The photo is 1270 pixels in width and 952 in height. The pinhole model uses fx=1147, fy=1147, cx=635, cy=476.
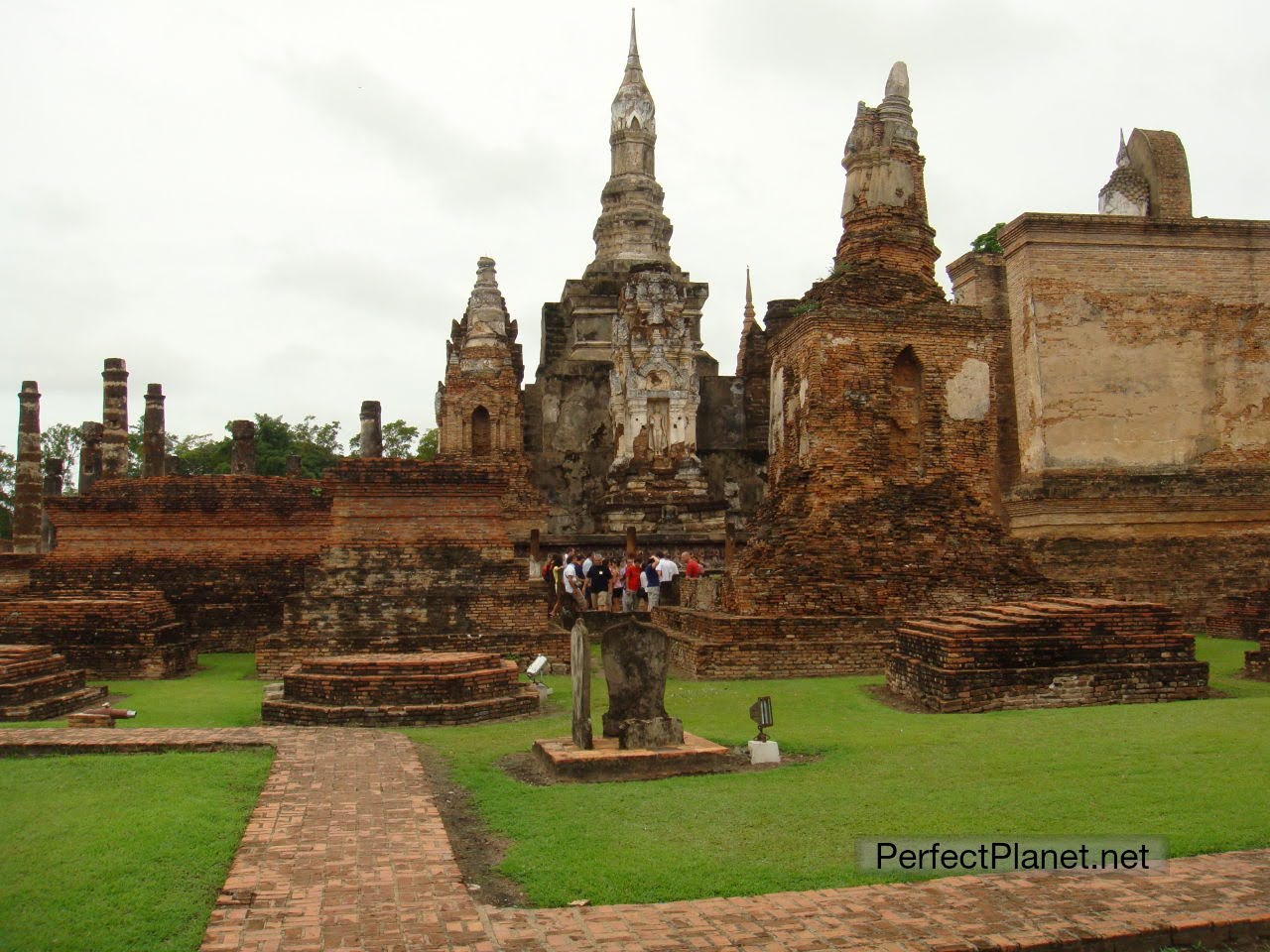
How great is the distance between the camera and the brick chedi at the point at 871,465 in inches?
462

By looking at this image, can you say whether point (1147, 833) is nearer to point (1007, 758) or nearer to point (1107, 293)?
point (1007, 758)

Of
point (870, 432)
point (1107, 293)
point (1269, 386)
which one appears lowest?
point (870, 432)

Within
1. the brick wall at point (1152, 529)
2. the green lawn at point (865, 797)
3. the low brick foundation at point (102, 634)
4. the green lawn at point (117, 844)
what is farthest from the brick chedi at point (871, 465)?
the green lawn at point (117, 844)

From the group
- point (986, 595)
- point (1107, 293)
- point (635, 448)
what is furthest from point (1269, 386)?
point (635, 448)

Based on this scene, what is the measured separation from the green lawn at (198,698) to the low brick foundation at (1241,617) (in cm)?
1097

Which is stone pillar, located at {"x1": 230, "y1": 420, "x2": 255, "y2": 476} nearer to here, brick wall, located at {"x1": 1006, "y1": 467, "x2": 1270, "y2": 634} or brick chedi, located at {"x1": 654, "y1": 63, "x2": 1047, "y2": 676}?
brick chedi, located at {"x1": 654, "y1": 63, "x2": 1047, "y2": 676}

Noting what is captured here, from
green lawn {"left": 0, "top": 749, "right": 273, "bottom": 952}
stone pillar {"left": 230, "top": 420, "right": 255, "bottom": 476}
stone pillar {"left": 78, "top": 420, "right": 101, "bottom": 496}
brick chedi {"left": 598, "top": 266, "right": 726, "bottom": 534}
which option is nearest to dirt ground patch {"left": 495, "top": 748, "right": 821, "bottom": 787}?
green lawn {"left": 0, "top": 749, "right": 273, "bottom": 952}

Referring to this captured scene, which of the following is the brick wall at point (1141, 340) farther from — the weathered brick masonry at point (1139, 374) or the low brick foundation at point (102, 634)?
the low brick foundation at point (102, 634)

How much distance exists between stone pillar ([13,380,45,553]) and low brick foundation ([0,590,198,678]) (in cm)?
1696

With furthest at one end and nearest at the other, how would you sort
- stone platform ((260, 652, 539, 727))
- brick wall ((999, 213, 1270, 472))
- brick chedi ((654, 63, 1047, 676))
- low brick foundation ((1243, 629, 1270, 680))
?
brick wall ((999, 213, 1270, 472))
brick chedi ((654, 63, 1047, 676))
low brick foundation ((1243, 629, 1270, 680))
stone platform ((260, 652, 539, 727))

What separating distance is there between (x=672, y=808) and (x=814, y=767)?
134 cm

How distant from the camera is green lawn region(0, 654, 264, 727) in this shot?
915 centimetres

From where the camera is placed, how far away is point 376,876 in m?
4.73

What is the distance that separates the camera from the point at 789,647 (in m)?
11.6
